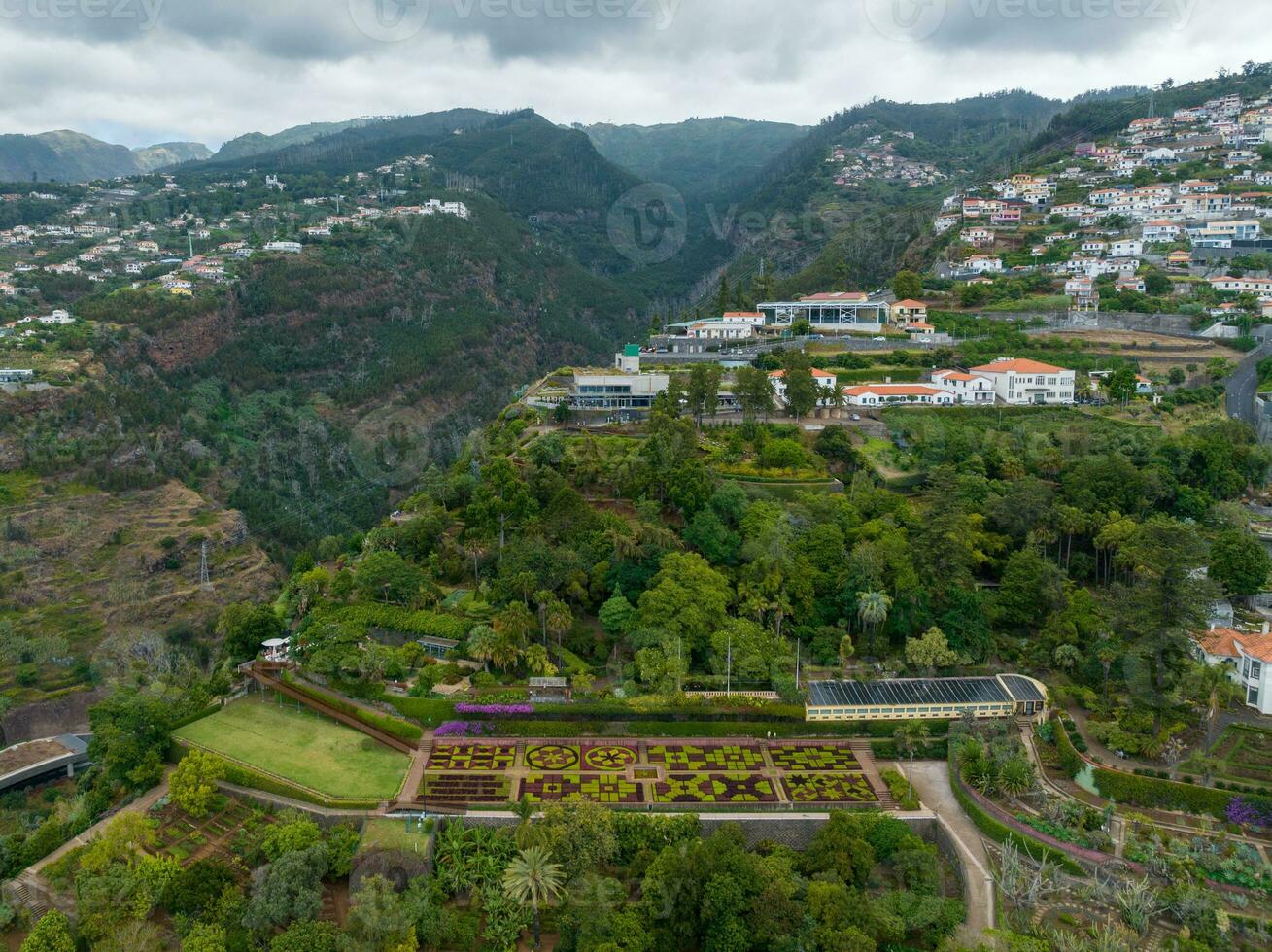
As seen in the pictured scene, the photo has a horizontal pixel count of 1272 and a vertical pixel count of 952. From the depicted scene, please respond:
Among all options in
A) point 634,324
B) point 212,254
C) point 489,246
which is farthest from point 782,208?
point 212,254

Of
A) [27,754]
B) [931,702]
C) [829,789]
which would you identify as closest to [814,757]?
[829,789]

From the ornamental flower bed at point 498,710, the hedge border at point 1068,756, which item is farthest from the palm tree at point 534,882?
the hedge border at point 1068,756

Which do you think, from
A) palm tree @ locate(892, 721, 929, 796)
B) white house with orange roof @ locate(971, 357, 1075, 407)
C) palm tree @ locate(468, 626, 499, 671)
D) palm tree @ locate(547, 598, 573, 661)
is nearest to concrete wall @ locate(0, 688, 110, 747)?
palm tree @ locate(468, 626, 499, 671)

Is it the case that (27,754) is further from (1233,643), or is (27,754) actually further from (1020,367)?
(1020,367)

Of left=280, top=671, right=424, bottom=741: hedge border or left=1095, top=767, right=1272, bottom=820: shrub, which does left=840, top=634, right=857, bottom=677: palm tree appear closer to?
left=1095, top=767, right=1272, bottom=820: shrub

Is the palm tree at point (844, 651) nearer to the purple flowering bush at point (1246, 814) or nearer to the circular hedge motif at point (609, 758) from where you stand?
the circular hedge motif at point (609, 758)

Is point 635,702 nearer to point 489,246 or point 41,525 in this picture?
point 41,525
